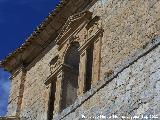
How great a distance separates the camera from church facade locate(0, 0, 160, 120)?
21.5ft

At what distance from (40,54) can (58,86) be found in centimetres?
187

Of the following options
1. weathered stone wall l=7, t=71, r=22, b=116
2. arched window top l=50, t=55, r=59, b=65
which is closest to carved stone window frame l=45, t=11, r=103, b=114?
arched window top l=50, t=55, r=59, b=65

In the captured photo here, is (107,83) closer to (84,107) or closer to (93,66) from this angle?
(84,107)

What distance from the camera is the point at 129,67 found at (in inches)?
270

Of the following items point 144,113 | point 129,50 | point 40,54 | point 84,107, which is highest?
point 40,54

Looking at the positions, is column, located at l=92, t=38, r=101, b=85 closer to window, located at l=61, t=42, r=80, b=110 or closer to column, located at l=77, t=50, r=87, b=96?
column, located at l=77, t=50, r=87, b=96

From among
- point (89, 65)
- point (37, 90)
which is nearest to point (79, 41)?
point (89, 65)

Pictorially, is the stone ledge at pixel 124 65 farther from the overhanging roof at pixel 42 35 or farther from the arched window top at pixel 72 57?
the overhanging roof at pixel 42 35

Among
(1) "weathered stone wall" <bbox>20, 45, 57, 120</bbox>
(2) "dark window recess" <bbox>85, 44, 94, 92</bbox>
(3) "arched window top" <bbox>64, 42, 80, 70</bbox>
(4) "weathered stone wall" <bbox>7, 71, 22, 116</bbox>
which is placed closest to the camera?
(2) "dark window recess" <bbox>85, 44, 94, 92</bbox>

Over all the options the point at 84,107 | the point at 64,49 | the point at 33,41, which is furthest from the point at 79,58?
the point at 84,107

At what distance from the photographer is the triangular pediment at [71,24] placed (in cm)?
1110

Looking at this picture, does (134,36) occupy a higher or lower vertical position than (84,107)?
higher

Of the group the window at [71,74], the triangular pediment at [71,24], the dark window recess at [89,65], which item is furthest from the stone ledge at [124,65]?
the triangular pediment at [71,24]

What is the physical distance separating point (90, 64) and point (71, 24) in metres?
1.33
